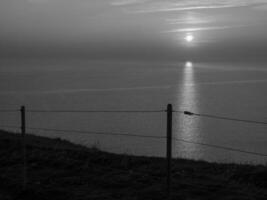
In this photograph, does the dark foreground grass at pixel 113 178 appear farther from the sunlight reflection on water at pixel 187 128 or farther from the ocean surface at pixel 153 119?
the sunlight reflection on water at pixel 187 128

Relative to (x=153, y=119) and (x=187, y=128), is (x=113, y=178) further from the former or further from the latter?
(x=153, y=119)

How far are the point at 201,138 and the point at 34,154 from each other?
50.4m

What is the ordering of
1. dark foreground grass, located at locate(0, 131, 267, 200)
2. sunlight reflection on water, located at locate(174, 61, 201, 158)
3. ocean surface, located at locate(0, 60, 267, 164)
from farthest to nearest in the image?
ocean surface, located at locate(0, 60, 267, 164)
sunlight reflection on water, located at locate(174, 61, 201, 158)
dark foreground grass, located at locate(0, 131, 267, 200)

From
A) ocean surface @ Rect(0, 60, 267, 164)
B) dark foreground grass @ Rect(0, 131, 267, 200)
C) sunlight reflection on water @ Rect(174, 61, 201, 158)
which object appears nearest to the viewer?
dark foreground grass @ Rect(0, 131, 267, 200)

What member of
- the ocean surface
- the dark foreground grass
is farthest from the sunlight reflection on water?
the dark foreground grass

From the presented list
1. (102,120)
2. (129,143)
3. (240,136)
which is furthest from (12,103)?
(240,136)

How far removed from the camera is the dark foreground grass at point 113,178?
27.0ft

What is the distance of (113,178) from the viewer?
9.40 meters

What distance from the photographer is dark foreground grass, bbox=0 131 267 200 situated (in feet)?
27.0

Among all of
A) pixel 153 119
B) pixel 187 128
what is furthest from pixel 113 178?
pixel 153 119

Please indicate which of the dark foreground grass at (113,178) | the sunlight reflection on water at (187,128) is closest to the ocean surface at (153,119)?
the sunlight reflection on water at (187,128)

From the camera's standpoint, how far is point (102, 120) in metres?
72.8

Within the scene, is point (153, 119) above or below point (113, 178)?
below

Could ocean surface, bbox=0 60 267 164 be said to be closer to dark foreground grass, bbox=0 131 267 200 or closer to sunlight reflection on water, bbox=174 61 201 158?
sunlight reflection on water, bbox=174 61 201 158
